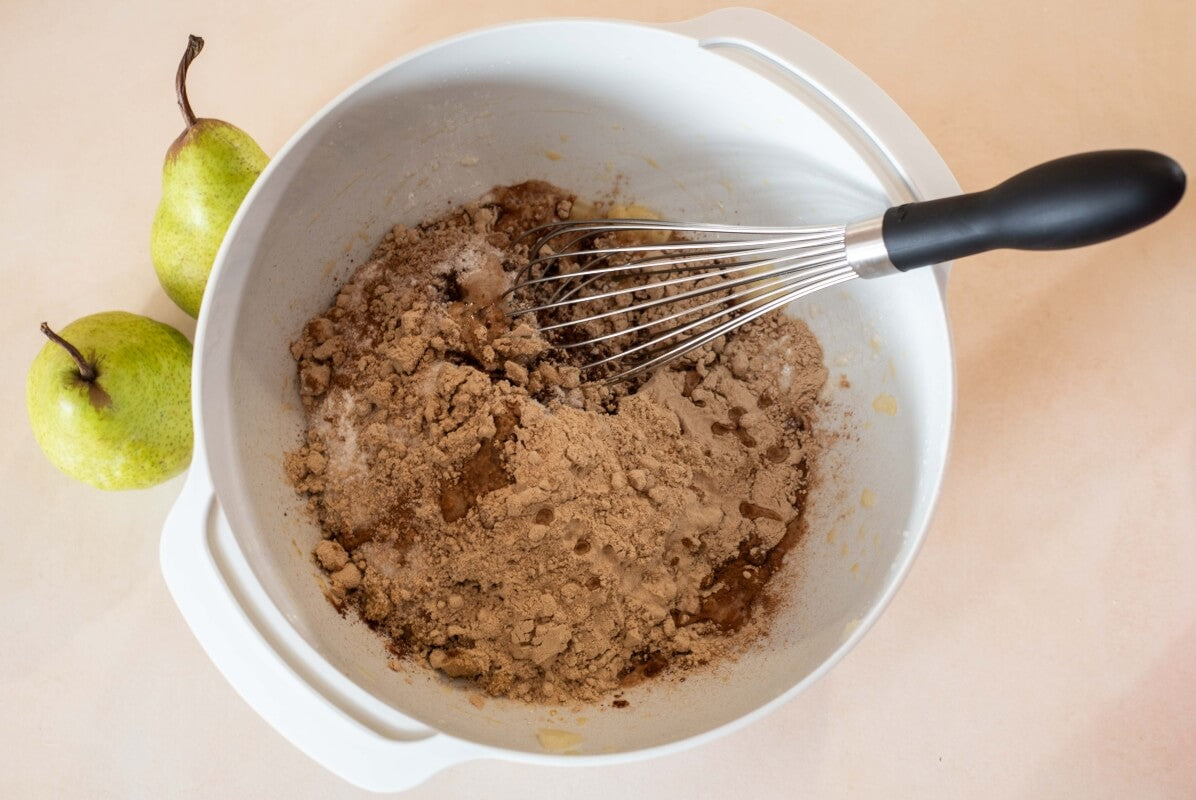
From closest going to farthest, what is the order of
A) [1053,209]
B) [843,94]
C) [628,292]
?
[1053,209]
[843,94]
[628,292]

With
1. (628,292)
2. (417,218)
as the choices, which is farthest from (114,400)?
(628,292)

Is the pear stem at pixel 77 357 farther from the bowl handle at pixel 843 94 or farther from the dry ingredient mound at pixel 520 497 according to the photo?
the bowl handle at pixel 843 94

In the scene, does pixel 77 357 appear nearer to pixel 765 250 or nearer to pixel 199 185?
pixel 199 185

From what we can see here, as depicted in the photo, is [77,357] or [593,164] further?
[593,164]

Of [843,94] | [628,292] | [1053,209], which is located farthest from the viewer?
[628,292]

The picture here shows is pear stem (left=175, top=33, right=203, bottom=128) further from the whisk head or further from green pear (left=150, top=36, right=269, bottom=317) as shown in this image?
the whisk head

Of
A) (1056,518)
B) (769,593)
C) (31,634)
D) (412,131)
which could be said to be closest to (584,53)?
(412,131)

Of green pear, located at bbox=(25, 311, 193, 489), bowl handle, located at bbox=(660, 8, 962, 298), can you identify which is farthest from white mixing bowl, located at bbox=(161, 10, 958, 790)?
green pear, located at bbox=(25, 311, 193, 489)
